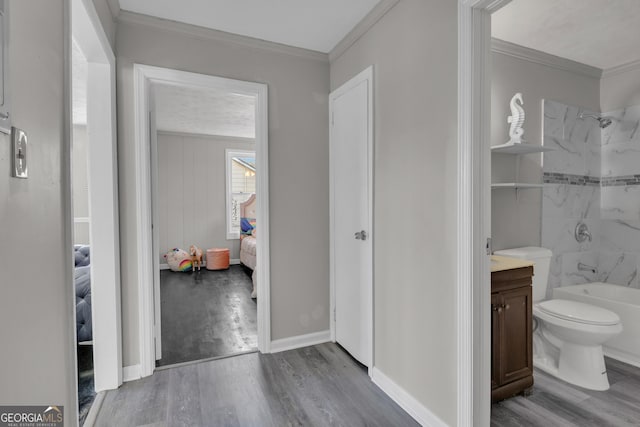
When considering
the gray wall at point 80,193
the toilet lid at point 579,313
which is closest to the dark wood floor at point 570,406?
the toilet lid at point 579,313

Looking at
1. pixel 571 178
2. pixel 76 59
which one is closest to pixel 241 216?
pixel 76 59

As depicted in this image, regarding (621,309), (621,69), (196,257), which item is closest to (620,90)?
(621,69)

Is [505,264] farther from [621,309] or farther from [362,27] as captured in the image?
[362,27]

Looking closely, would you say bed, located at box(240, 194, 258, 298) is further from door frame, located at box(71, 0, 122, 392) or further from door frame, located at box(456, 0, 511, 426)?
door frame, located at box(456, 0, 511, 426)

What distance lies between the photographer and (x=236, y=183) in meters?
6.64

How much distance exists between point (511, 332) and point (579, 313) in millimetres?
661

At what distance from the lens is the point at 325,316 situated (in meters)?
2.98

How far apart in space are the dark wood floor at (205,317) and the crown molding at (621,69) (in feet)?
13.6

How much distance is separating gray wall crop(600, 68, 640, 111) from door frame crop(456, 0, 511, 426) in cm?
255

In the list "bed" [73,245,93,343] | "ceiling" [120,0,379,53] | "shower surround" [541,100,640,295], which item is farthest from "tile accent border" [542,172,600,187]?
"bed" [73,245,93,343]

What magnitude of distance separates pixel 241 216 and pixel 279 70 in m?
4.20

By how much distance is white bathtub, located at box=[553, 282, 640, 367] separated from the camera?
2.61m

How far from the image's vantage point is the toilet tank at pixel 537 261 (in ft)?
8.15

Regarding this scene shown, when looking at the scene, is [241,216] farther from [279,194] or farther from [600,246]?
[600,246]
